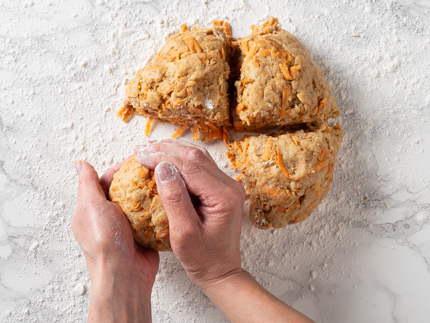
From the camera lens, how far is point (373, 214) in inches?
79.7

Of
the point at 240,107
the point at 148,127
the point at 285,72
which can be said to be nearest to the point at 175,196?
the point at 240,107

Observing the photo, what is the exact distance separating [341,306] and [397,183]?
763mm

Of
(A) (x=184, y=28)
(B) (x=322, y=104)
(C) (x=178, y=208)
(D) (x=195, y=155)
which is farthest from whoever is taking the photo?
(A) (x=184, y=28)

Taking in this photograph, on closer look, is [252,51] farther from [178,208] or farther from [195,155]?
[178,208]

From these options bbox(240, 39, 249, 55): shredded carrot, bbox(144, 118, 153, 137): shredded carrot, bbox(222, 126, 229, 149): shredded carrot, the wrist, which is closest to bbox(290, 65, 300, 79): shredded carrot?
bbox(240, 39, 249, 55): shredded carrot

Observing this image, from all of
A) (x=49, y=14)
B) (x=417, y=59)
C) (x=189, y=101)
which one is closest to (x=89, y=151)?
(x=189, y=101)

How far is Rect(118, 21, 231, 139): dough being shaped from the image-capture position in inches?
65.4

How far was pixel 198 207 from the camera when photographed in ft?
5.26

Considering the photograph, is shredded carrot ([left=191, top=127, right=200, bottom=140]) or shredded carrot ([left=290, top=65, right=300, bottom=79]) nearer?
shredded carrot ([left=290, top=65, right=300, bottom=79])

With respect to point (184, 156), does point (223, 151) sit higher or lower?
lower

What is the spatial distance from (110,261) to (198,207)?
45cm

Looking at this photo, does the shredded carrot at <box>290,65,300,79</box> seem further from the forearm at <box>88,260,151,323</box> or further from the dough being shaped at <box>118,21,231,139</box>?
the forearm at <box>88,260,151,323</box>

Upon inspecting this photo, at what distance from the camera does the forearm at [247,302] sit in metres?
1.58

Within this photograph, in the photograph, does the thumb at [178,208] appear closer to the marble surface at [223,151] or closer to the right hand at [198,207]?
the right hand at [198,207]
